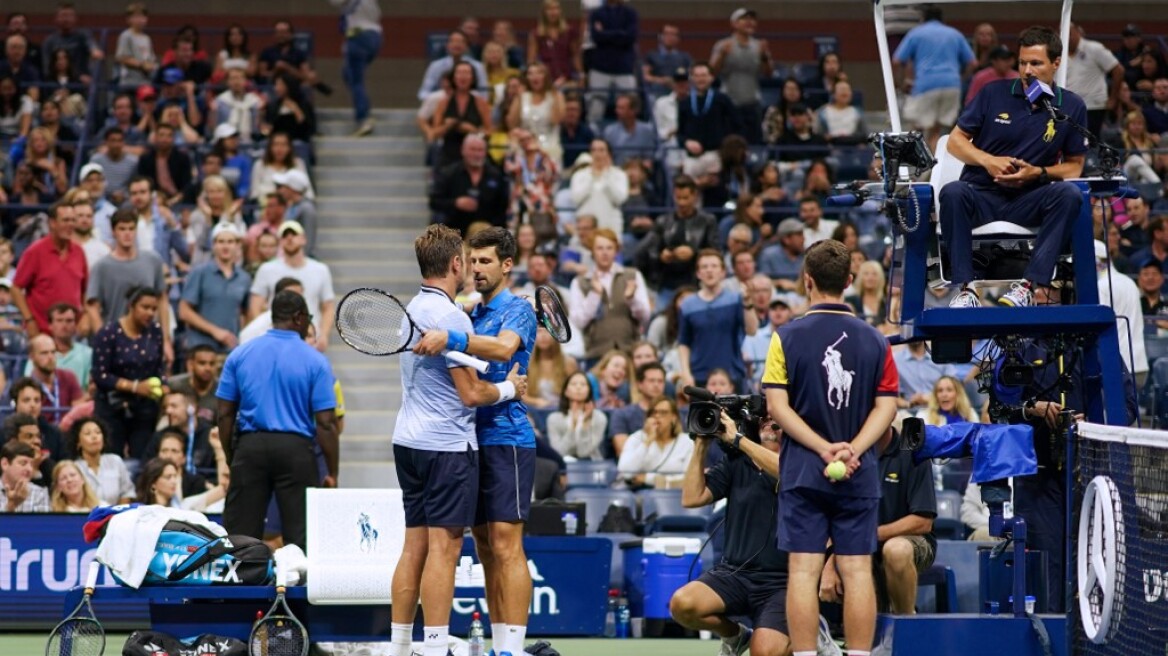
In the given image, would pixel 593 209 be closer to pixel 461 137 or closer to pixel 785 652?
pixel 461 137

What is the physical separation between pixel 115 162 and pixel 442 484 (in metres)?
10.3

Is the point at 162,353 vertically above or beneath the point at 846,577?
above

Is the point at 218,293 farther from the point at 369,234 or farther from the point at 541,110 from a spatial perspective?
the point at 541,110

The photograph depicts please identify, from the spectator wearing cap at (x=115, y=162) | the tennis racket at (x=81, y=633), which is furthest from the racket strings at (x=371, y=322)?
the spectator wearing cap at (x=115, y=162)

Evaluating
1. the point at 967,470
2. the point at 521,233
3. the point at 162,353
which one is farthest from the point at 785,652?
the point at 521,233

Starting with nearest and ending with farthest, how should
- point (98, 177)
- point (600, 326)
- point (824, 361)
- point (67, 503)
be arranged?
point (824, 361) < point (67, 503) < point (600, 326) < point (98, 177)

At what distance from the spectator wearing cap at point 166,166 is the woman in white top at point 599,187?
3.79 meters

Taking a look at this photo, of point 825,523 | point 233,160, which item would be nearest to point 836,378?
point 825,523

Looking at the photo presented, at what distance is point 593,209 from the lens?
676 inches

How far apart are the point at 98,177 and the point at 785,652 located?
33.8 ft

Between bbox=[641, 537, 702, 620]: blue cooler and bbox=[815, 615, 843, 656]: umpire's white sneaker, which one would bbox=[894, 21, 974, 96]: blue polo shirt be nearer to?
bbox=[641, 537, 702, 620]: blue cooler

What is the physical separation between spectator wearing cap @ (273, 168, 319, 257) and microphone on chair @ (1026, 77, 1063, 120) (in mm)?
8737

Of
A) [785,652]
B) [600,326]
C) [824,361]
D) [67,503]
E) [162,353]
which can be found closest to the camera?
[824,361]

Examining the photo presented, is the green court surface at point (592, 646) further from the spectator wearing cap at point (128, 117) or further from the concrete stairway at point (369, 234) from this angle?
the spectator wearing cap at point (128, 117)
